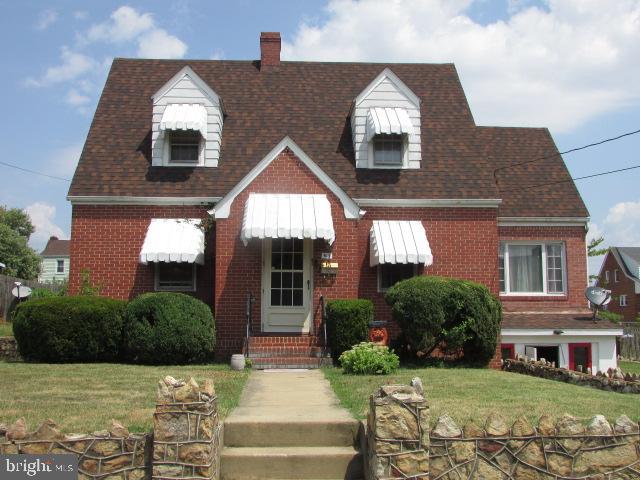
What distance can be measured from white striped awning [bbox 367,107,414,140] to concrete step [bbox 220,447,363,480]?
12475 millimetres

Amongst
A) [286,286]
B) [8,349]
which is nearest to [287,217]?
[286,286]

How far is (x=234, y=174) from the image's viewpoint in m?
19.3

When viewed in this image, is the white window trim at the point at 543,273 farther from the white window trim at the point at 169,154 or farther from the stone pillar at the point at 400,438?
the stone pillar at the point at 400,438

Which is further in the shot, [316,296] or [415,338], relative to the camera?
[316,296]

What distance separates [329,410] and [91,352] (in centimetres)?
842

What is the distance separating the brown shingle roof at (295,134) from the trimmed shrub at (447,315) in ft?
13.1

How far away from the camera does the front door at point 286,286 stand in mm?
17688

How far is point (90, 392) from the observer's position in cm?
1091

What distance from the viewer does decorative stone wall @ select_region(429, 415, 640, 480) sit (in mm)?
7336

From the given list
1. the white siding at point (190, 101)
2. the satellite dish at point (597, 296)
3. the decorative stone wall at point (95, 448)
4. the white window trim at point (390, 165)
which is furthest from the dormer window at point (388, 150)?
the decorative stone wall at point (95, 448)

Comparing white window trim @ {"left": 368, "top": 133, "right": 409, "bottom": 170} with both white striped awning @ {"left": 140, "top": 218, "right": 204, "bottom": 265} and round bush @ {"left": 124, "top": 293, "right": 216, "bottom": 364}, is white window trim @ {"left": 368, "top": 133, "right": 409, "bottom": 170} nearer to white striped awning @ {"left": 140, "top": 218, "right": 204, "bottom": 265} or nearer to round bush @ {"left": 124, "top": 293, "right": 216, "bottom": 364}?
white striped awning @ {"left": 140, "top": 218, "right": 204, "bottom": 265}

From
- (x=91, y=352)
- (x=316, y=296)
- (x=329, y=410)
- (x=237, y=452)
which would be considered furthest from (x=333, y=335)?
(x=237, y=452)

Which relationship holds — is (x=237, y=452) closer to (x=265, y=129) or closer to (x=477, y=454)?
(x=477, y=454)

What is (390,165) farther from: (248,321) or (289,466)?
(289,466)
